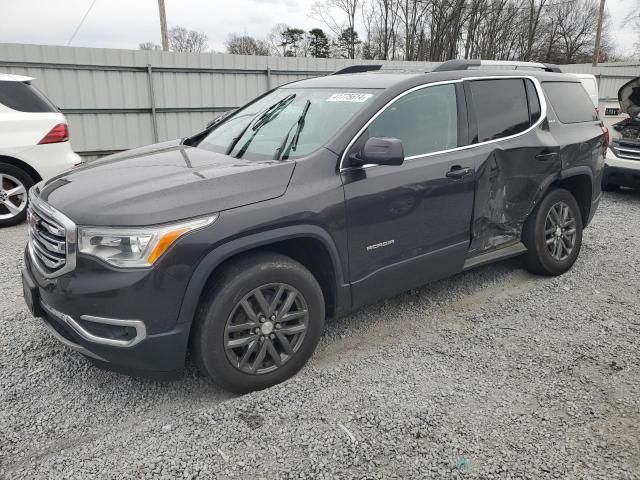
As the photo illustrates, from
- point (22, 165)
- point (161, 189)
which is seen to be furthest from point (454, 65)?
point (22, 165)

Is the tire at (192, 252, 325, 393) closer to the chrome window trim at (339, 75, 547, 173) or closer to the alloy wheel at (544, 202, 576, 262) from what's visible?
the chrome window trim at (339, 75, 547, 173)

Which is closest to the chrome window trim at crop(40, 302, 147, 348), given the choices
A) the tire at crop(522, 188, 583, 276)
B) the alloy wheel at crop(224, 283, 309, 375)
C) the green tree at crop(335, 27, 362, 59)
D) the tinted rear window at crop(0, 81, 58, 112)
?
the alloy wheel at crop(224, 283, 309, 375)

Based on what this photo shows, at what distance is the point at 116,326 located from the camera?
241 centimetres

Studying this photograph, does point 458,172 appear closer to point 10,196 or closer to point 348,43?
point 10,196

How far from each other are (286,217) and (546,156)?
258cm

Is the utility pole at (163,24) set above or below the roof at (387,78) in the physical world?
above

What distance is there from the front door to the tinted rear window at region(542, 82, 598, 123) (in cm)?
131

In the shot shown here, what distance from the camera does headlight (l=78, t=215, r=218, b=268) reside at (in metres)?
2.34

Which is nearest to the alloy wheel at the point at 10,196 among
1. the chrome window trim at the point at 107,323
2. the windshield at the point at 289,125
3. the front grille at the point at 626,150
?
the windshield at the point at 289,125

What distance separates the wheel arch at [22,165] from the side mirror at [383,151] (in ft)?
16.6

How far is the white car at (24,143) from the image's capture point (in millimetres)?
5957

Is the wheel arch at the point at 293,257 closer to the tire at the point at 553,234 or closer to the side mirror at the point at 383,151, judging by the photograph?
the side mirror at the point at 383,151

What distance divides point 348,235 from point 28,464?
6.42 ft

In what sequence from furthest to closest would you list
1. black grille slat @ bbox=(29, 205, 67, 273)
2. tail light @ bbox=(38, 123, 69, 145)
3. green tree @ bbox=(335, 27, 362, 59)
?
A: green tree @ bbox=(335, 27, 362, 59) < tail light @ bbox=(38, 123, 69, 145) < black grille slat @ bbox=(29, 205, 67, 273)
